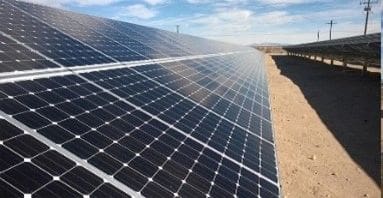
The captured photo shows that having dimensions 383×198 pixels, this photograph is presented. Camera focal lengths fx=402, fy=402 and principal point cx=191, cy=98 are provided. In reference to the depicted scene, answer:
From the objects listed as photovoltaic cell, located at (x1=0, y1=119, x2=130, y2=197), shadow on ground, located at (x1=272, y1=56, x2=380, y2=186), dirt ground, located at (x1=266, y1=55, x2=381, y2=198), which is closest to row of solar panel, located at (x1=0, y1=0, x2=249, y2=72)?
photovoltaic cell, located at (x1=0, y1=119, x2=130, y2=197)

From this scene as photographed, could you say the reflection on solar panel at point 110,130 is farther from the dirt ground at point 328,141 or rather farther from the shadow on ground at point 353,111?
the shadow on ground at point 353,111

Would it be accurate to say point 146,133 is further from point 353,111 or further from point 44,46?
point 353,111

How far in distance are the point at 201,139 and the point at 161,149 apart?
5.51ft

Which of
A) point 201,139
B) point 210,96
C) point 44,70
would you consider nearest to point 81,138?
point 44,70

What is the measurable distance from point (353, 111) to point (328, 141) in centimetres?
852

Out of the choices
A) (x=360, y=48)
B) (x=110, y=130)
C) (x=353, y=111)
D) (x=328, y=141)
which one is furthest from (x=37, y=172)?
(x=360, y=48)

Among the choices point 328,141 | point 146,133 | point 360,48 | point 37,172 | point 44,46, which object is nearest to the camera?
point 37,172

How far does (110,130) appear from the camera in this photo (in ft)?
22.1

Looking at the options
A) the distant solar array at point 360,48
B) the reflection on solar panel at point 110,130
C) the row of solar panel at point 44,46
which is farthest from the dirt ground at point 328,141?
the row of solar panel at point 44,46

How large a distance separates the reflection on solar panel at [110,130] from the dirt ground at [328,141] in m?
3.03

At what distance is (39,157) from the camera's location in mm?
4941

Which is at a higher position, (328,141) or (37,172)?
(37,172)

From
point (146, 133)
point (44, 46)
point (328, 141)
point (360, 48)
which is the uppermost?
point (44, 46)

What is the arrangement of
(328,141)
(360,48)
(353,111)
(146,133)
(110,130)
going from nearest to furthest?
1. (110,130)
2. (146,133)
3. (328,141)
4. (353,111)
5. (360,48)
